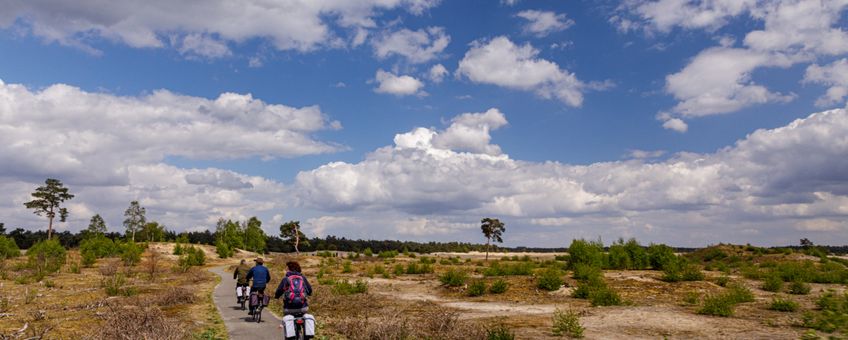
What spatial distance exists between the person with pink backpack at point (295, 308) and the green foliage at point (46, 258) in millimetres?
36023

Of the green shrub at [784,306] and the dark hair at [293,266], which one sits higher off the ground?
the dark hair at [293,266]

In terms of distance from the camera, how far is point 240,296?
19469 millimetres

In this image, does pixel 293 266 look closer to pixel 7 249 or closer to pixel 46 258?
pixel 46 258

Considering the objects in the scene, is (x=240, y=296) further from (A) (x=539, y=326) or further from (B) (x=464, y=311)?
(A) (x=539, y=326)

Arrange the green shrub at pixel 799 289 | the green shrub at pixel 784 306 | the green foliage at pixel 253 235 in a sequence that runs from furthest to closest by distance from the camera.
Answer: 1. the green foliage at pixel 253 235
2. the green shrub at pixel 799 289
3. the green shrub at pixel 784 306

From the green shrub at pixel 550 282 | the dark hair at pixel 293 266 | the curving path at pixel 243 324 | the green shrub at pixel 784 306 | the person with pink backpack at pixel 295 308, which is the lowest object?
the curving path at pixel 243 324

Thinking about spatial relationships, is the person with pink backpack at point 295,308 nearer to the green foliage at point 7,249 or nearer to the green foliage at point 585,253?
the green foliage at point 585,253

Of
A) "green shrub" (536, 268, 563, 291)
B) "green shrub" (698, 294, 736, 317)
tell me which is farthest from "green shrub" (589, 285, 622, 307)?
"green shrub" (536, 268, 563, 291)

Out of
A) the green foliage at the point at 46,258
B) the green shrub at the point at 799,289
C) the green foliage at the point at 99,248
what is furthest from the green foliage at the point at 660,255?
the green foliage at the point at 99,248

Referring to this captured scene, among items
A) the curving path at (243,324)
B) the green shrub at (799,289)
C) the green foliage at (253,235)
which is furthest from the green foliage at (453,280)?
the green foliage at (253,235)

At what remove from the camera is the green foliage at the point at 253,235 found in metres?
112

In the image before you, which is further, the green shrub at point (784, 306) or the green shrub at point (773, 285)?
the green shrub at point (773, 285)

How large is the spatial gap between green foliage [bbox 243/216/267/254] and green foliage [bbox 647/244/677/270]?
87.7m

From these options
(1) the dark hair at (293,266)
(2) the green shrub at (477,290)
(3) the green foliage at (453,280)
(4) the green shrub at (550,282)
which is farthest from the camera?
(3) the green foliage at (453,280)
